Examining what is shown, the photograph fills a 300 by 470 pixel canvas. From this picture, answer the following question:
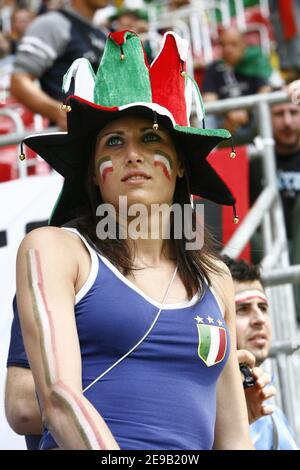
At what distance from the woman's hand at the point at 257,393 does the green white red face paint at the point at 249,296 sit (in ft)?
2.49

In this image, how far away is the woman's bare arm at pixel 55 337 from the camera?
246 centimetres

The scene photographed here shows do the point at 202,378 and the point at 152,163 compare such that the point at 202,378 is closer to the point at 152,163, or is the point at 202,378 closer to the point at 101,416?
the point at 101,416

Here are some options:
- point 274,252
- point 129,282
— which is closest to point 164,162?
point 129,282

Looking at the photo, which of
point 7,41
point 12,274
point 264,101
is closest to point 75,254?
point 12,274

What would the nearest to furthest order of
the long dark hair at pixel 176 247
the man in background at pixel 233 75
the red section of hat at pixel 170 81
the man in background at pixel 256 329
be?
the long dark hair at pixel 176 247
the red section of hat at pixel 170 81
the man in background at pixel 256 329
the man in background at pixel 233 75

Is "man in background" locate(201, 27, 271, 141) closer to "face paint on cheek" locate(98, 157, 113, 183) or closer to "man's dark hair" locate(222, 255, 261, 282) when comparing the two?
"man's dark hair" locate(222, 255, 261, 282)

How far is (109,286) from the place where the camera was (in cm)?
277

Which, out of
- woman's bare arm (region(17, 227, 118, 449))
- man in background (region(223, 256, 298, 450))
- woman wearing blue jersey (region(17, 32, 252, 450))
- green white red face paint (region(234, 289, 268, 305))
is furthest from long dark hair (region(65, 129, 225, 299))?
green white red face paint (region(234, 289, 268, 305))

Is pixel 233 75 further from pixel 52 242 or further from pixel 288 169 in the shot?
A: pixel 52 242

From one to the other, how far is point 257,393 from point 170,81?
962 millimetres

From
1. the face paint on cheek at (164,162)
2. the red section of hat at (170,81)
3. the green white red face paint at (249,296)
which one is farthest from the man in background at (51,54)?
the face paint on cheek at (164,162)

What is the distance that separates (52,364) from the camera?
8.43ft

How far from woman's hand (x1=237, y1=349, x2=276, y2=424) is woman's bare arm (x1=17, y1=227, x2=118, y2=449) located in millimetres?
824

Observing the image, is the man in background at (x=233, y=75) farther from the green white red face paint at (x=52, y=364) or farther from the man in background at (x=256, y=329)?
the green white red face paint at (x=52, y=364)
